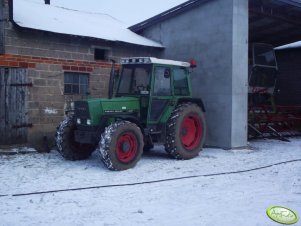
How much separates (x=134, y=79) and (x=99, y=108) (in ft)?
4.26

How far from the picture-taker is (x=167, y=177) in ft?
22.1

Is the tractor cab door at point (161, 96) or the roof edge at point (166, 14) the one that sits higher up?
the roof edge at point (166, 14)

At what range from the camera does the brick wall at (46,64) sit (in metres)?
9.62

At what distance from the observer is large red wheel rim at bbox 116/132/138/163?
721cm

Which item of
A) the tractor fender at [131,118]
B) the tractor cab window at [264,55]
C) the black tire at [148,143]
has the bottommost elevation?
the black tire at [148,143]

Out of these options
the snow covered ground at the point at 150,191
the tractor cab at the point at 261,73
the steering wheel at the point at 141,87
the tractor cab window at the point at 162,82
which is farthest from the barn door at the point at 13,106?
the tractor cab at the point at 261,73

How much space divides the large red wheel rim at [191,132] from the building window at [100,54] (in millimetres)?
3962

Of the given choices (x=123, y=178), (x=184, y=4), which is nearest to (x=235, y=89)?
(x=184, y=4)

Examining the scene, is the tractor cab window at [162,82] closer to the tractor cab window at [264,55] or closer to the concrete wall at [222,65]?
the concrete wall at [222,65]

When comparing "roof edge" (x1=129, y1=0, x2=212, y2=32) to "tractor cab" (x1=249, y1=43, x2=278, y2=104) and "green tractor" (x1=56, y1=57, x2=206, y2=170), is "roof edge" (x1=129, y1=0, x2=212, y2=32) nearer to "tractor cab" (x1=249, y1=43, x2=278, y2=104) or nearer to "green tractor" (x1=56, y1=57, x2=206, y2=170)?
"green tractor" (x1=56, y1=57, x2=206, y2=170)

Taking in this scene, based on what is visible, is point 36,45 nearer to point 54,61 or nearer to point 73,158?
point 54,61

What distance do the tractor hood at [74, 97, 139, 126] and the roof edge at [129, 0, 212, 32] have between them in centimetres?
439

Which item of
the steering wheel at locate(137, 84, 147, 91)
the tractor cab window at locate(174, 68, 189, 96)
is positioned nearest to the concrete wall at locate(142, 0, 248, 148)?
the tractor cab window at locate(174, 68, 189, 96)

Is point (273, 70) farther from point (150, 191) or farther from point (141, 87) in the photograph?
point (150, 191)
